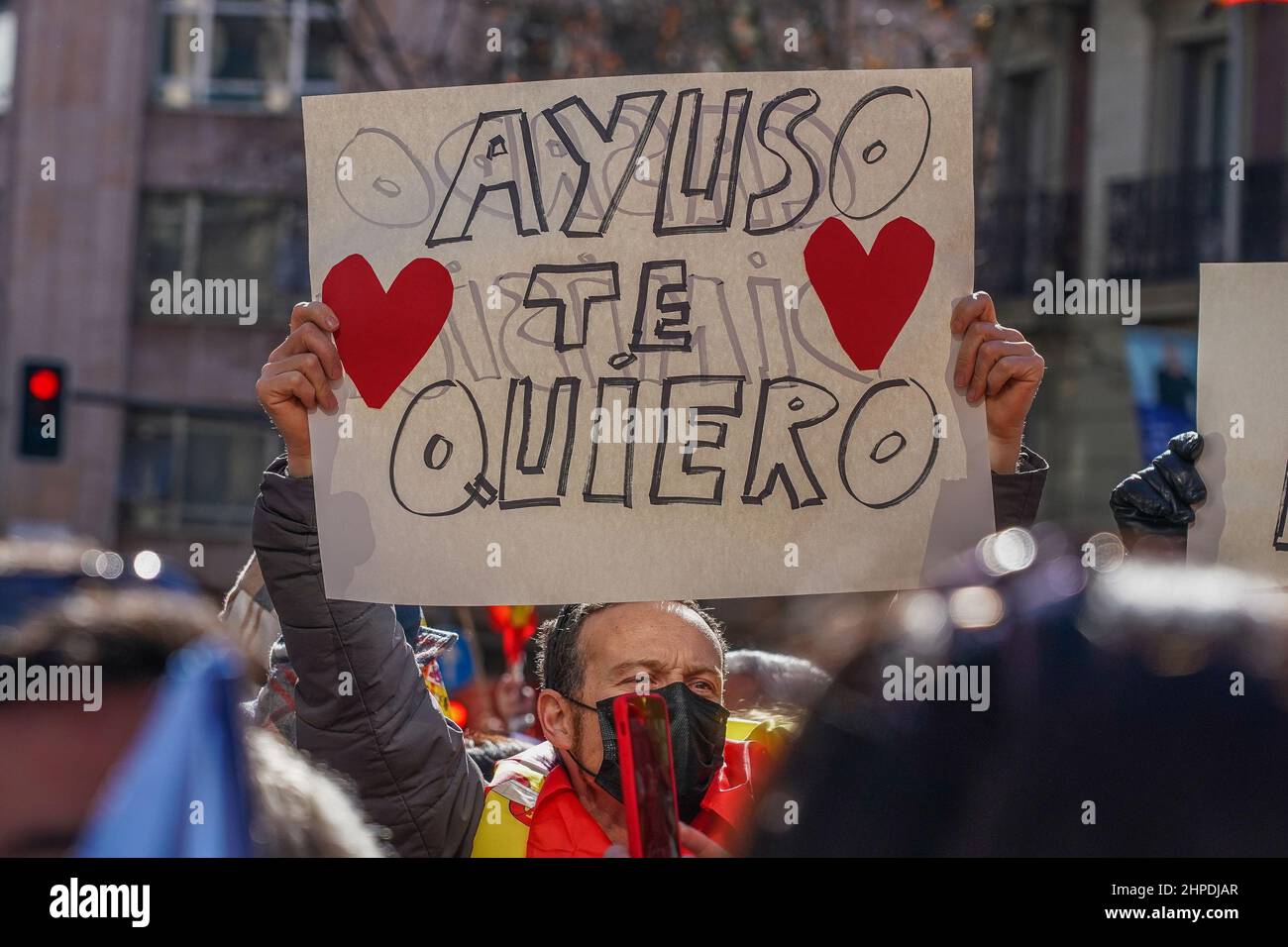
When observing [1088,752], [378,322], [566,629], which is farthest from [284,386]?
[1088,752]

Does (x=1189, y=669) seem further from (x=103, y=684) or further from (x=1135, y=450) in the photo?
(x=1135, y=450)

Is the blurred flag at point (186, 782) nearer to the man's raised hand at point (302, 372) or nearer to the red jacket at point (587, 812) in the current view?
the man's raised hand at point (302, 372)

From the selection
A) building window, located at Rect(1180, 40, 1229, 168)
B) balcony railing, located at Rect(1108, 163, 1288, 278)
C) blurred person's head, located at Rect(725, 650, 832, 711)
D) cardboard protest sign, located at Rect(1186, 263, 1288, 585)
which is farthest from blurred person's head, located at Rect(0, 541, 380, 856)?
building window, located at Rect(1180, 40, 1229, 168)

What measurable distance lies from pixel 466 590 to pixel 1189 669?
2.87 ft

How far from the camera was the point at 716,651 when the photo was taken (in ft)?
7.91

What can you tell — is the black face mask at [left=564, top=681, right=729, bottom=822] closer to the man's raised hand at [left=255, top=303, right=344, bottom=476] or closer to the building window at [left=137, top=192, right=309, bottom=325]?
the man's raised hand at [left=255, top=303, right=344, bottom=476]

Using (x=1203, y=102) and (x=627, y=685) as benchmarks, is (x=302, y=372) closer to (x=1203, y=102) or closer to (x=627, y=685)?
(x=627, y=685)

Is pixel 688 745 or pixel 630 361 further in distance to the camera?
pixel 688 745

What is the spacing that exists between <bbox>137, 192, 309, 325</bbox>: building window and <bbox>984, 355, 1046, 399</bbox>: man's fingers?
724 inches

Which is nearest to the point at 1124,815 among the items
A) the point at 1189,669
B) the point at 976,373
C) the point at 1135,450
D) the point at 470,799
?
the point at 1189,669

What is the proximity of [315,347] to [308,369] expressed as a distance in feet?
0.10

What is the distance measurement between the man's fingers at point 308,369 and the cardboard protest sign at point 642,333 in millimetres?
34

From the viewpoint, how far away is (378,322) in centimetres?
216

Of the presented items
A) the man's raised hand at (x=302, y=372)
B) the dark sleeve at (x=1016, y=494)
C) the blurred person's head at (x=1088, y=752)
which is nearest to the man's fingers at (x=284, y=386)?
the man's raised hand at (x=302, y=372)
